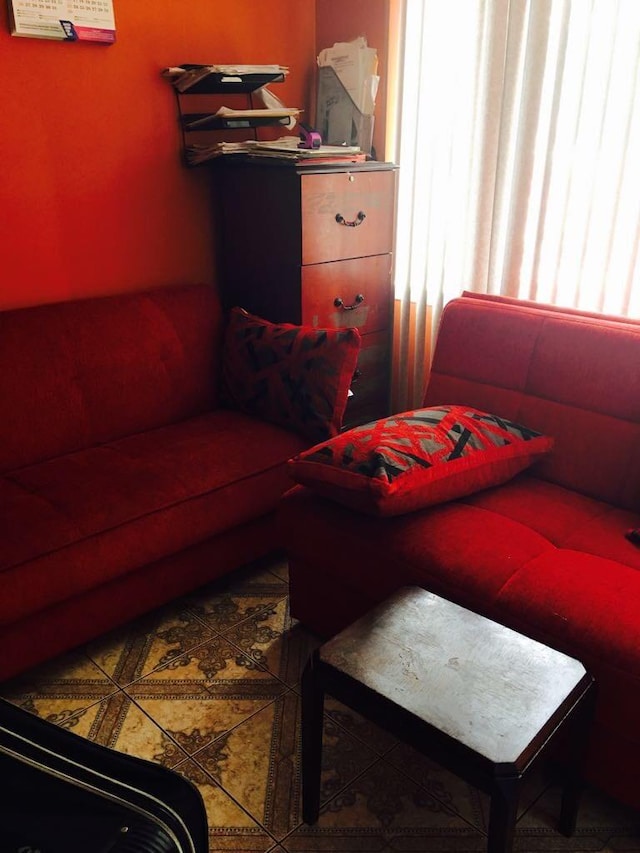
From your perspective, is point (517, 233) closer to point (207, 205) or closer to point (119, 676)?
point (207, 205)

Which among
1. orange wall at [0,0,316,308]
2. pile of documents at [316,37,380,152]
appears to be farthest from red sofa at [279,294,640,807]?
orange wall at [0,0,316,308]

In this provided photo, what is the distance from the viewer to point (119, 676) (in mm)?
1784

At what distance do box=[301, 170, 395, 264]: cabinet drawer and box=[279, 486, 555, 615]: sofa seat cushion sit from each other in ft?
3.08

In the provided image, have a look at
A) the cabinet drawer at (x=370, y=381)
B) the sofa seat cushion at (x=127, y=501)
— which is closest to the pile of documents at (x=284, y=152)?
the cabinet drawer at (x=370, y=381)

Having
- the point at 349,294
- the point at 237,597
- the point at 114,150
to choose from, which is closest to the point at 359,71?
Answer: the point at 349,294

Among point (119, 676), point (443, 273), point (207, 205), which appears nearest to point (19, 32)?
point (207, 205)

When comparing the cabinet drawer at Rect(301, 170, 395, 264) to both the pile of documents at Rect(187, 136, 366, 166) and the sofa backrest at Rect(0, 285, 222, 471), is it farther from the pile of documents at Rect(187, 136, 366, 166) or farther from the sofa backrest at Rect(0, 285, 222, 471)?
the sofa backrest at Rect(0, 285, 222, 471)

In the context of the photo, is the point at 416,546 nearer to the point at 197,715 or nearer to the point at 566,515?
Result: the point at 566,515

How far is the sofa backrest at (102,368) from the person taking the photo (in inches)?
79.9

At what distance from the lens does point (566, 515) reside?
1.71 metres

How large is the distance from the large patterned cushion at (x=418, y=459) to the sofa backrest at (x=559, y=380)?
0.09 meters

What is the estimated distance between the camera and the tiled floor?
54.3 inches

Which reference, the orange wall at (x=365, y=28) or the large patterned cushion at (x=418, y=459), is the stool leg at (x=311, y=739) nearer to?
the large patterned cushion at (x=418, y=459)

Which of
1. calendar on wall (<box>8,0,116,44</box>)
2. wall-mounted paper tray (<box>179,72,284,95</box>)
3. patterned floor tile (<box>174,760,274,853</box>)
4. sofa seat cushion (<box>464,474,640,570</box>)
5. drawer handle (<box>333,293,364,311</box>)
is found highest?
calendar on wall (<box>8,0,116,44</box>)
